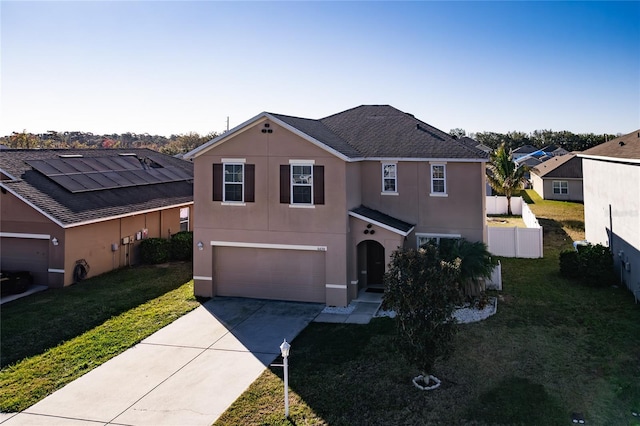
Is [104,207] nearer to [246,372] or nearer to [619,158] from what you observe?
[246,372]

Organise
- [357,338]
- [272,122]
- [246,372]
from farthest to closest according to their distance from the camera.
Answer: [272,122] < [357,338] < [246,372]

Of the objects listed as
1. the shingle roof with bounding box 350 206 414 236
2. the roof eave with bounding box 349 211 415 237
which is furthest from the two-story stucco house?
the roof eave with bounding box 349 211 415 237

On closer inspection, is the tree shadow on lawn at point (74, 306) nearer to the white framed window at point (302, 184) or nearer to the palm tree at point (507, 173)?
the white framed window at point (302, 184)

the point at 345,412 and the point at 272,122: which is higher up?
the point at 272,122

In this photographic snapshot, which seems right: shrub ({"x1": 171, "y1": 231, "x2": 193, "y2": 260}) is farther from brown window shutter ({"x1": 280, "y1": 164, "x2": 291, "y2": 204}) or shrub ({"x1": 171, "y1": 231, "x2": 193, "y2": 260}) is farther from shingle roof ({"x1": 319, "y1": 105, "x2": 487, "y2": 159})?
shingle roof ({"x1": 319, "y1": 105, "x2": 487, "y2": 159})

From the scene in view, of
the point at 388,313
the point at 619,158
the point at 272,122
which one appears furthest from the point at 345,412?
the point at 619,158

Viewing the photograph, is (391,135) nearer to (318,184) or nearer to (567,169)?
(318,184)

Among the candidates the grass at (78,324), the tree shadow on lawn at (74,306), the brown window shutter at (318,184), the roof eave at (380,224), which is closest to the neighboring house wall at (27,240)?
the tree shadow on lawn at (74,306)
